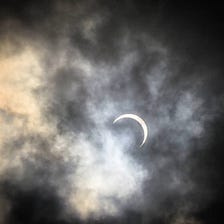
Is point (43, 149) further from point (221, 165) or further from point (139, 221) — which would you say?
point (221, 165)

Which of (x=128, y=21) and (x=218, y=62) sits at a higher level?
(x=128, y=21)

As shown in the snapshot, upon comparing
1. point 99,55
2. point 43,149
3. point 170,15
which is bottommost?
point 43,149

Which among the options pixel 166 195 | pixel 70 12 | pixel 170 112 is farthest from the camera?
pixel 166 195

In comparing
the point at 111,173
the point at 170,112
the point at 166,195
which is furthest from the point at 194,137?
the point at 111,173

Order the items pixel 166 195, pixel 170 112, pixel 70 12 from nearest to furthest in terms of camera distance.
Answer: pixel 70 12 → pixel 170 112 → pixel 166 195

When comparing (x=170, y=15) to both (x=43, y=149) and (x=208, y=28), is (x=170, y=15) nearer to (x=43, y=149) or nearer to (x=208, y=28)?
(x=208, y=28)

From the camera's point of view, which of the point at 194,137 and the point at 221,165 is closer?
the point at 194,137

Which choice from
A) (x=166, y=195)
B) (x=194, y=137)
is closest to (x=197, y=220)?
(x=166, y=195)

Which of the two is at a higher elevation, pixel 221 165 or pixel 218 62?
pixel 218 62

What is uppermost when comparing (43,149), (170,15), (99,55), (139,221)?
(170,15)
